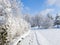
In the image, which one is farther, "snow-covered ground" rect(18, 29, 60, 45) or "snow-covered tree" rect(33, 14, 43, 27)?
"snow-covered tree" rect(33, 14, 43, 27)

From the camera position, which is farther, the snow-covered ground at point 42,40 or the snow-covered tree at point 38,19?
the snow-covered tree at point 38,19

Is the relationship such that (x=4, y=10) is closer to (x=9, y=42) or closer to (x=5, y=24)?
(x=5, y=24)

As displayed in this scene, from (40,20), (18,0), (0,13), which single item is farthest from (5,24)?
(40,20)

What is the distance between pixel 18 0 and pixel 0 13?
14967 mm

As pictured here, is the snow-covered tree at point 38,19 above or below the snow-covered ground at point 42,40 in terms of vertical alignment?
above

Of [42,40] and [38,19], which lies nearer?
[42,40]

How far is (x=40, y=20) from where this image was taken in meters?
76.2

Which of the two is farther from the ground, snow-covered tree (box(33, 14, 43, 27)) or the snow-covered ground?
snow-covered tree (box(33, 14, 43, 27))

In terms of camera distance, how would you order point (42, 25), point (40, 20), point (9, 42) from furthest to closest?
1. point (40, 20)
2. point (42, 25)
3. point (9, 42)

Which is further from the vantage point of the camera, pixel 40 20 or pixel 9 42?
pixel 40 20

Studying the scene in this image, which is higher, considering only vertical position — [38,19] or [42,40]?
[38,19]

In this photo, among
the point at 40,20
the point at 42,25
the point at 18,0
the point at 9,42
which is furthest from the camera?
the point at 40,20

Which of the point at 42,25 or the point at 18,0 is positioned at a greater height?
the point at 18,0

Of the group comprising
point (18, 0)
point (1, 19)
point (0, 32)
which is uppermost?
point (18, 0)
